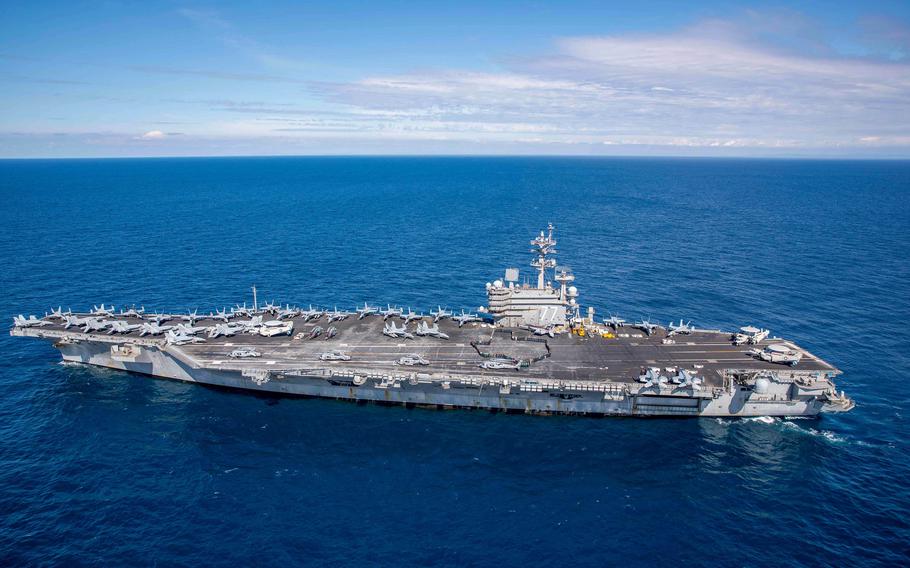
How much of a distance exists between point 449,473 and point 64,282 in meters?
66.1

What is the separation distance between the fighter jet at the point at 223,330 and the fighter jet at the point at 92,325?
378 inches

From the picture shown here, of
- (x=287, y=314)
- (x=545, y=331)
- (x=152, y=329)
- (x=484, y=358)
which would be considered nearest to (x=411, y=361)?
(x=484, y=358)

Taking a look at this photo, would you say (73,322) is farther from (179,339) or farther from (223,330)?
(223,330)

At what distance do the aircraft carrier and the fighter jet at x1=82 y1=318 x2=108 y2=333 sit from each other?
0.15 m

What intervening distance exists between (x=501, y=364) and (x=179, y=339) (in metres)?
29.1

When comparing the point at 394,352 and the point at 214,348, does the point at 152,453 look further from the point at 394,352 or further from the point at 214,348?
the point at 394,352

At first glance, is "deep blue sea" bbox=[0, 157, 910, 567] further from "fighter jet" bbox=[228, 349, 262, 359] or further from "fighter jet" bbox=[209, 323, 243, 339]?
"fighter jet" bbox=[209, 323, 243, 339]

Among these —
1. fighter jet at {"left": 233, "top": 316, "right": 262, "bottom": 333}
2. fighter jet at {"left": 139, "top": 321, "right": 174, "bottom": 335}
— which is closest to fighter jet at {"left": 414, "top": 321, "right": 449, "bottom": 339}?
fighter jet at {"left": 233, "top": 316, "right": 262, "bottom": 333}

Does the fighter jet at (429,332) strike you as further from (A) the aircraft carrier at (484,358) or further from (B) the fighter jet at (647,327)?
(B) the fighter jet at (647,327)

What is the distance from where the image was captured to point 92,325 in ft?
160

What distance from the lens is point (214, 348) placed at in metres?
48.1

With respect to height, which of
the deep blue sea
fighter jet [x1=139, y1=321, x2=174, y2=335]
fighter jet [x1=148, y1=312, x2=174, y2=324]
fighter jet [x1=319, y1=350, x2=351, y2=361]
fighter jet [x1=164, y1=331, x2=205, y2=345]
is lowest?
the deep blue sea

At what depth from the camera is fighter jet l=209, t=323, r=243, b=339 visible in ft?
164

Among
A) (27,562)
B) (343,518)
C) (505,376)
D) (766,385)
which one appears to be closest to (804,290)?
(766,385)
